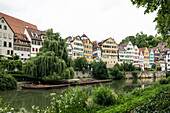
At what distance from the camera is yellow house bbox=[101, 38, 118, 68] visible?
55447 mm

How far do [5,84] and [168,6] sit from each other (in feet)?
75.7

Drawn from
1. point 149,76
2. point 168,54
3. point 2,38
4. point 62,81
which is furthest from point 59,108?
point 168,54

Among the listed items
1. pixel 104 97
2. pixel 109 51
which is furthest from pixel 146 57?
pixel 104 97

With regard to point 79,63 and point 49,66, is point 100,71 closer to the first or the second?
point 79,63

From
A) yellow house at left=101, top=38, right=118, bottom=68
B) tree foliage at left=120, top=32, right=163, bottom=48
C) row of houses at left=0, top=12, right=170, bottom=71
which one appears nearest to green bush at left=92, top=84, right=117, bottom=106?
row of houses at left=0, top=12, right=170, bottom=71

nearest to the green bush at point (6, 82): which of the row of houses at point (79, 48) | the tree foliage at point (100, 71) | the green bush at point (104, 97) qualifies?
the row of houses at point (79, 48)

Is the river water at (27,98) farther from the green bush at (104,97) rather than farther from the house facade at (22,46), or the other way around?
the house facade at (22,46)

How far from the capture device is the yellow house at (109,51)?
5545 centimetres

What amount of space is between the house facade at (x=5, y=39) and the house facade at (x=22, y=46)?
1.38m

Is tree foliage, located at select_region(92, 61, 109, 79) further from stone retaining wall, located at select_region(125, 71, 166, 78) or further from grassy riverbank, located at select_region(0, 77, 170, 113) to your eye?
grassy riverbank, located at select_region(0, 77, 170, 113)

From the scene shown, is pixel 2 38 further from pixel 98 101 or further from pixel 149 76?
pixel 149 76

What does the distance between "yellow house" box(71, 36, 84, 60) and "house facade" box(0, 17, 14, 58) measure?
731 inches

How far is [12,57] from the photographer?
32.1 meters

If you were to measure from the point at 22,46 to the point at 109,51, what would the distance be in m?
31.7
